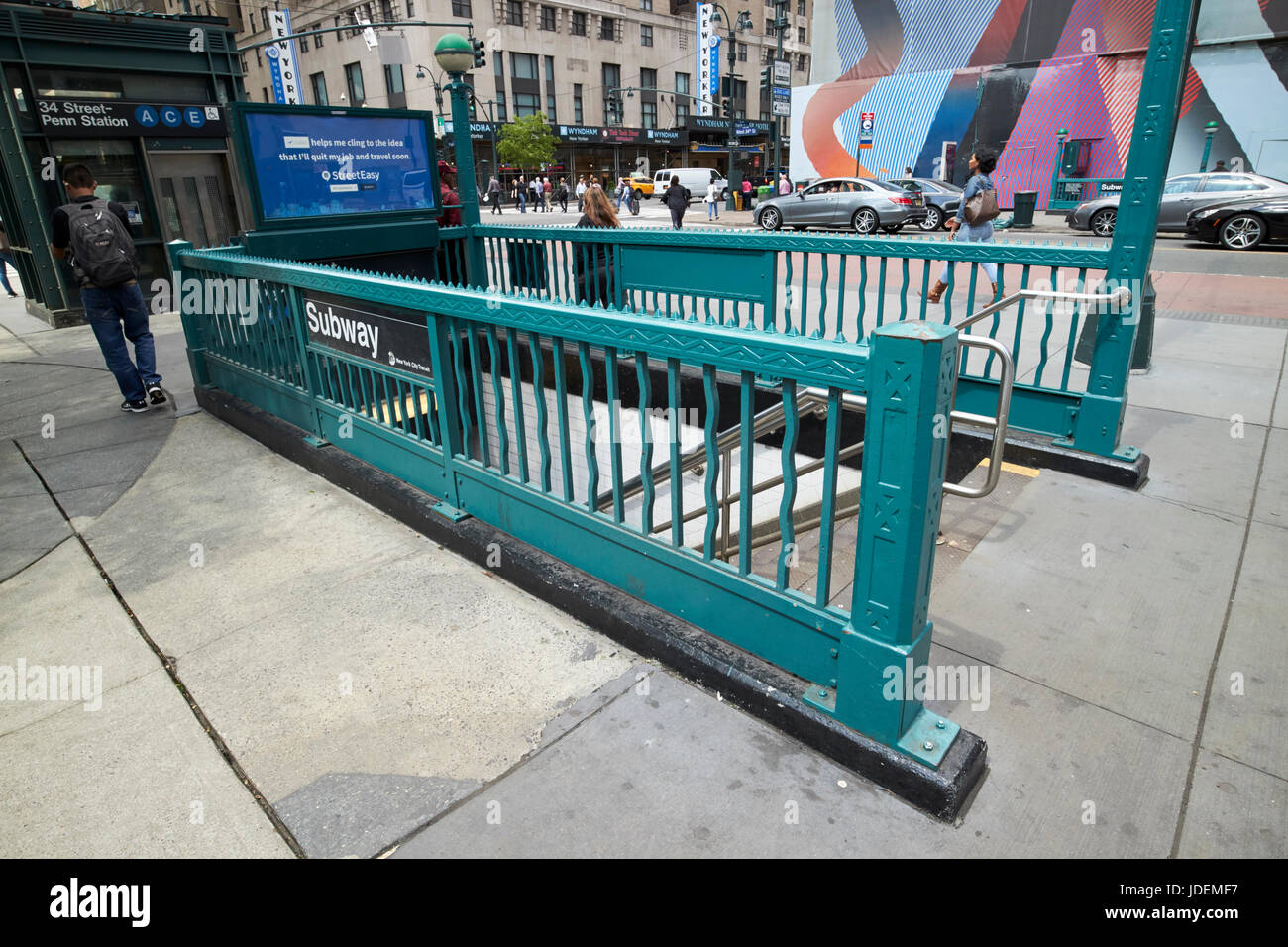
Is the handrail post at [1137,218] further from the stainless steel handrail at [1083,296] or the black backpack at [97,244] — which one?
the black backpack at [97,244]

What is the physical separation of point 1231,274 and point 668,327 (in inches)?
563

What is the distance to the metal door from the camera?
11.9 metres

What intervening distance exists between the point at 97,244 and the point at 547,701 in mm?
5855

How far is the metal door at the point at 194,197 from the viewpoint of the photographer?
1194 centimetres

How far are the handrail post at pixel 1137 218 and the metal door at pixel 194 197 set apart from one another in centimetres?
1205

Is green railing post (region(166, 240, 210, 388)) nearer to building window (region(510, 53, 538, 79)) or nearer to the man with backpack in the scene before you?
the man with backpack

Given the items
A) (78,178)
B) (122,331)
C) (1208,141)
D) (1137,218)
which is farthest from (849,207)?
(78,178)

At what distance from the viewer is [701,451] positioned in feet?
13.0

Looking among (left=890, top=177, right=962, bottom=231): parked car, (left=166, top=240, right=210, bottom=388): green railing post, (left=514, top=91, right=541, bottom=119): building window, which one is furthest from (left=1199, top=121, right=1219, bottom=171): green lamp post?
(left=514, top=91, right=541, bottom=119): building window

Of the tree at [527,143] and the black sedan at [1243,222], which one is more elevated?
the tree at [527,143]

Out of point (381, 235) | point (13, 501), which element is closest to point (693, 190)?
point (381, 235)

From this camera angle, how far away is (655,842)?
7.48ft

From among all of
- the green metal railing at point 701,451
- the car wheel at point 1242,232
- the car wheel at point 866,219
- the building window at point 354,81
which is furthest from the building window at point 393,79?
the green metal railing at point 701,451
